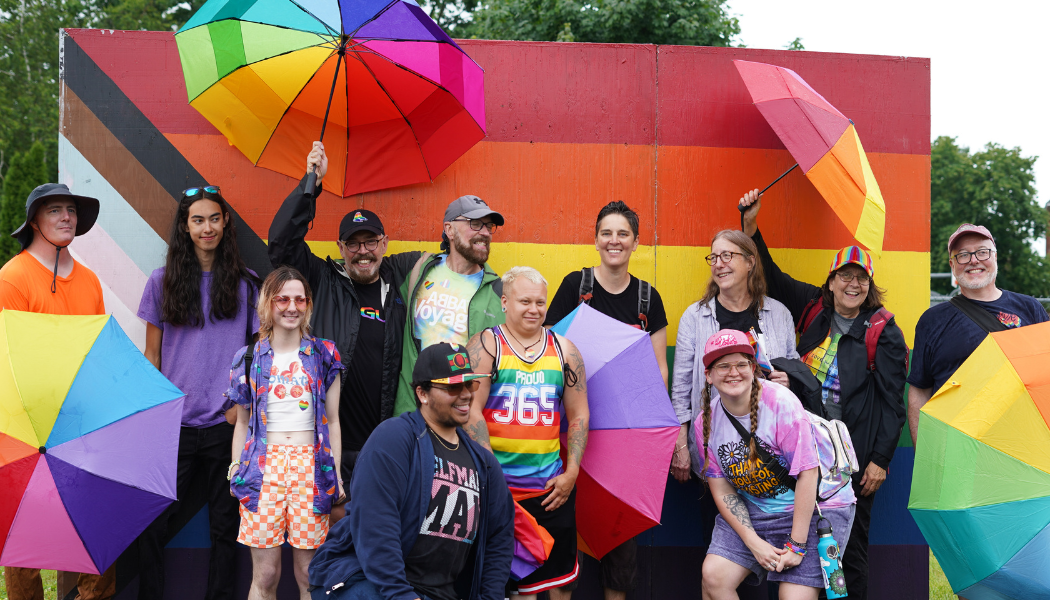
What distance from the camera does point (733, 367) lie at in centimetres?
389

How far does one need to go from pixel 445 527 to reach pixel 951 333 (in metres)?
3.46

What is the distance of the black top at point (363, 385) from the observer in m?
4.47

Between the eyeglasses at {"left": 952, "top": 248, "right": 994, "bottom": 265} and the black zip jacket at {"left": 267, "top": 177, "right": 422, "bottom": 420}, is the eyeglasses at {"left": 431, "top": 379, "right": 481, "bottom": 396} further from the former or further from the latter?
the eyeglasses at {"left": 952, "top": 248, "right": 994, "bottom": 265}

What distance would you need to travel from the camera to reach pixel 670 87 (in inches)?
220

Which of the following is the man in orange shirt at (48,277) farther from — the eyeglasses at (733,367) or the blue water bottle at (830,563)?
the blue water bottle at (830,563)

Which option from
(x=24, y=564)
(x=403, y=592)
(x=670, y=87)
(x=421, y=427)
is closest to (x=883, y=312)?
(x=670, y=87)

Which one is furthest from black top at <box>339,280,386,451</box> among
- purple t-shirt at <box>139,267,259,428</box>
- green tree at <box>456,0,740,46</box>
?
green tree at <box>456,0,740,46</box>

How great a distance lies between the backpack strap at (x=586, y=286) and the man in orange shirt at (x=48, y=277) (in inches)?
120

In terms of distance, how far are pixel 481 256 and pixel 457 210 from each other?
319 millimetres

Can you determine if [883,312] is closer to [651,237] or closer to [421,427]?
[651,237]

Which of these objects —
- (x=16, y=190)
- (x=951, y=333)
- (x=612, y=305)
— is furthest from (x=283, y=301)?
(x=16, y=190)

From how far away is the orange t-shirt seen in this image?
14.0 ft

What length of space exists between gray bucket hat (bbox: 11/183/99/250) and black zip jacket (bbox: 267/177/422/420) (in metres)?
1.34

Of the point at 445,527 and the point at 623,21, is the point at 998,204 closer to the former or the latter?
the point at 623,21
